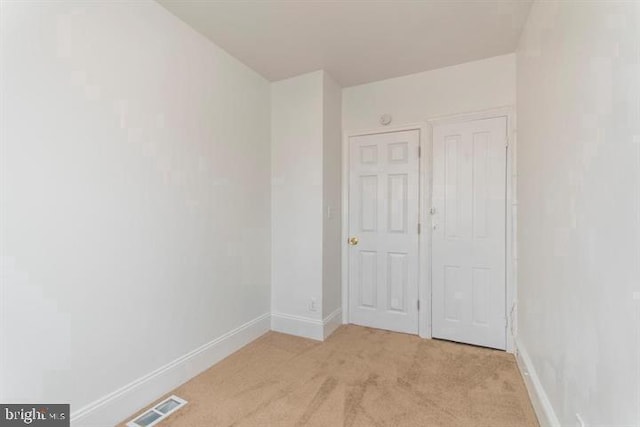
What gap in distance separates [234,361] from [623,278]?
238cm

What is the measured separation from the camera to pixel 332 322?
9.91 ft

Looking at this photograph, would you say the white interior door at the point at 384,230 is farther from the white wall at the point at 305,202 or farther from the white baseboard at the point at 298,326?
the white baseboard at the point at 298,326

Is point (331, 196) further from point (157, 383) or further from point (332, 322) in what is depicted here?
point (157, 383)

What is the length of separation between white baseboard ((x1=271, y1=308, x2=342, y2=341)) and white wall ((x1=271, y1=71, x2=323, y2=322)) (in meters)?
0.05

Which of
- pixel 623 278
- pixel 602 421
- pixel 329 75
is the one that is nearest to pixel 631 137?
pixel 623 278

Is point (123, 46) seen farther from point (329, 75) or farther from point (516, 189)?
point (516, 189)

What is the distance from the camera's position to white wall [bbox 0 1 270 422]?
4.50 feet

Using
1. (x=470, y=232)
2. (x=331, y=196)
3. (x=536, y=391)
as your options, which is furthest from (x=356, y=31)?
(x=536, y=391)

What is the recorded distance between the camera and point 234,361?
7.99 ft

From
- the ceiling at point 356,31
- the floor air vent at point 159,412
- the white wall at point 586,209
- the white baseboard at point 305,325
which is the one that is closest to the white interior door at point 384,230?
the white baseboard at point 305,325

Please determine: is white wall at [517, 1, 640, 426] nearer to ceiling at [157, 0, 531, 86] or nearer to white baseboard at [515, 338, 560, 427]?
white baseboard at [515, 338, 560, 427]

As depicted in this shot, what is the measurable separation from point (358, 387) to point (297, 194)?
168 centimetres

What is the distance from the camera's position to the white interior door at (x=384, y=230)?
117 inches

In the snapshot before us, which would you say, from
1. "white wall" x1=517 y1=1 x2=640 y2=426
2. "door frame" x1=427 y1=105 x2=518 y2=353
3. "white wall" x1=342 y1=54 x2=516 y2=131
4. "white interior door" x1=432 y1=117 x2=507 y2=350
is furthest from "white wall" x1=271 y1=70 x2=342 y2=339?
"white wall" x1=517 y1=1 x2=640 y2=426
